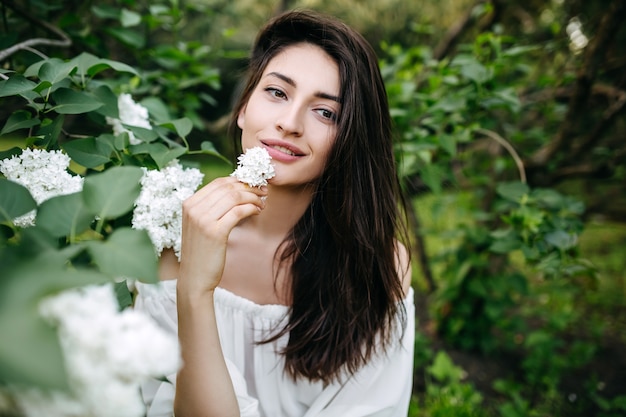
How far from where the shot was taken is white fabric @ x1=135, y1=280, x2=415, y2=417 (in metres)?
1.67

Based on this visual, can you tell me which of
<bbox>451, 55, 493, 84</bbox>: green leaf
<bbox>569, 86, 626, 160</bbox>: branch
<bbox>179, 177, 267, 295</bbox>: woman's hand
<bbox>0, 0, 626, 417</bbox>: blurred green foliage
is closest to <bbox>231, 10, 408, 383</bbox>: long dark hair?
<bbox>0, 0, 626, 417</bbox>: blurred green foliage

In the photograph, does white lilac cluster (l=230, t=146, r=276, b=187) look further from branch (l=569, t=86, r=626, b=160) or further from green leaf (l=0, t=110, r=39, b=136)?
branch (l=569, t=86, r=626, b=160)

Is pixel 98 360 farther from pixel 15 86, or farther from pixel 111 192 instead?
pixel 15 86

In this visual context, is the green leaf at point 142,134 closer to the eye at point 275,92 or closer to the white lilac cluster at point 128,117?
the white lilac cluster at point 128,117

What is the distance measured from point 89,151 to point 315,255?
3.19 feet

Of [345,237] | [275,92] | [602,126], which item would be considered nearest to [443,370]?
[345,237]

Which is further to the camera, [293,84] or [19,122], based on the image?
[293,84]

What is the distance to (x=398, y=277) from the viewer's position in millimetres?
1799

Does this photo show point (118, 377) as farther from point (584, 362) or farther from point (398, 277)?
point (584, 362)

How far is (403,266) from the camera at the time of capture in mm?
1955

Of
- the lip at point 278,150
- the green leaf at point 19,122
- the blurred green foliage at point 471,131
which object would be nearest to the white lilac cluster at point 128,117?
the blurred green foliage at point 471,131

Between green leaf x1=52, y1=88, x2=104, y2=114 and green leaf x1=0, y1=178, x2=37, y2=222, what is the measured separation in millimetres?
449

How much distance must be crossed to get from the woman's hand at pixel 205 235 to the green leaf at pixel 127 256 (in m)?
0.48

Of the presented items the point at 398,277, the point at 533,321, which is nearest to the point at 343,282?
the point at 398,277
